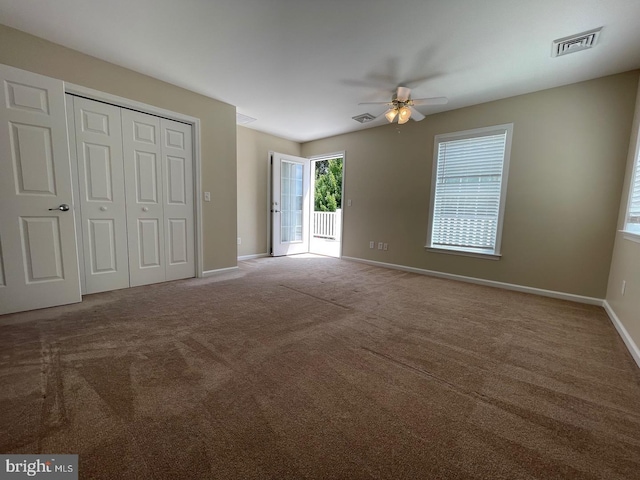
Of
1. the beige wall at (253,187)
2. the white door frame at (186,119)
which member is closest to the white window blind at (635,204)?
the white door frame at (186,119)

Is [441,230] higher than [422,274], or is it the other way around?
[441,230]

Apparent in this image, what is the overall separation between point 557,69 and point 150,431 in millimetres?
4655

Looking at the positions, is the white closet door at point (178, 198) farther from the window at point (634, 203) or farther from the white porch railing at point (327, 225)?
the window at point (634, 203)

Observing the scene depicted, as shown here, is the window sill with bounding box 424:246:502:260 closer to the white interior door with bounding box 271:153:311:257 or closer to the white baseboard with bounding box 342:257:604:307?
the white baseboard with bounding box 342:257:604:307

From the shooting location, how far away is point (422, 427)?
1.27 m

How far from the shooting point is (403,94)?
321 centimetres

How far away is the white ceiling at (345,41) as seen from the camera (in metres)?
2.05

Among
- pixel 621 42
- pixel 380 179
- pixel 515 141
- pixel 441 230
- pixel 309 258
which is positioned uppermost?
pixel 621 42

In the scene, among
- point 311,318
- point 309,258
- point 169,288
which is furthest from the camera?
point 309,258

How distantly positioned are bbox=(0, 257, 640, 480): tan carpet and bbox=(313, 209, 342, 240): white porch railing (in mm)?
4950

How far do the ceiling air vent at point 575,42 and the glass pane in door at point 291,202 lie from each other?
14.7 ft

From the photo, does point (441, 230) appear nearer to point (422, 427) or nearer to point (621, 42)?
point (621, 42)

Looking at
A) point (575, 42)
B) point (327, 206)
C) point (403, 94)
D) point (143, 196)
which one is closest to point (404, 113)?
point (403, 94)

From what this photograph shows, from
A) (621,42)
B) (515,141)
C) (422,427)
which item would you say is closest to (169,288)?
(422,427)
